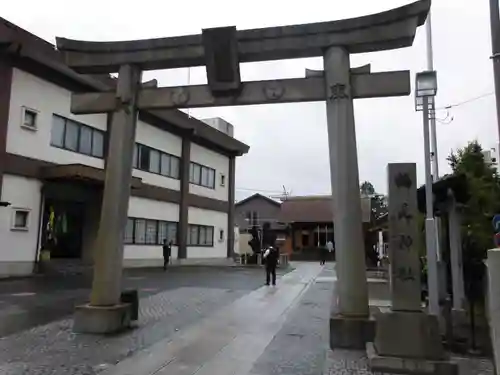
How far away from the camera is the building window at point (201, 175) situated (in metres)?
35.2

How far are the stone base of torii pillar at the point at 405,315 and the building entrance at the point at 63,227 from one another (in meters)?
18.7

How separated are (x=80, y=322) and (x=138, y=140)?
20.8 m

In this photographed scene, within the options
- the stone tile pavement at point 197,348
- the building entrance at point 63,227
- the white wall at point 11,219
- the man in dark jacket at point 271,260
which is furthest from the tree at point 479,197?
the building entrance at point 63,227

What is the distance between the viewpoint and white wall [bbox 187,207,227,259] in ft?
115

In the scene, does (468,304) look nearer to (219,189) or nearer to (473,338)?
(473,338)

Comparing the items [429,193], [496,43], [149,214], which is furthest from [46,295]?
[149,214]

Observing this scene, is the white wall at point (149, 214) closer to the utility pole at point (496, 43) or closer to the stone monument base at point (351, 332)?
the stone monument base at point (351, 332)

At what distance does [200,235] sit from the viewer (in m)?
36.2

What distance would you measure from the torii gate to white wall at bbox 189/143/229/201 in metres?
24.9

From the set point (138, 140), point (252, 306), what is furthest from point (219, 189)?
point (252, 306)

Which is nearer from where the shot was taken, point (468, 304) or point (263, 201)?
point (468, 304)

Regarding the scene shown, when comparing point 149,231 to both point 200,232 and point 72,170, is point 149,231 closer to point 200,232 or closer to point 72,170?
point 200,232

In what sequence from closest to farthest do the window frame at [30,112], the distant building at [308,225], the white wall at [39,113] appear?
the white wall at [39,113], the window frame at [30,112], the distant building at [308,225]

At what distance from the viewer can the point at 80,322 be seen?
8.93 m
